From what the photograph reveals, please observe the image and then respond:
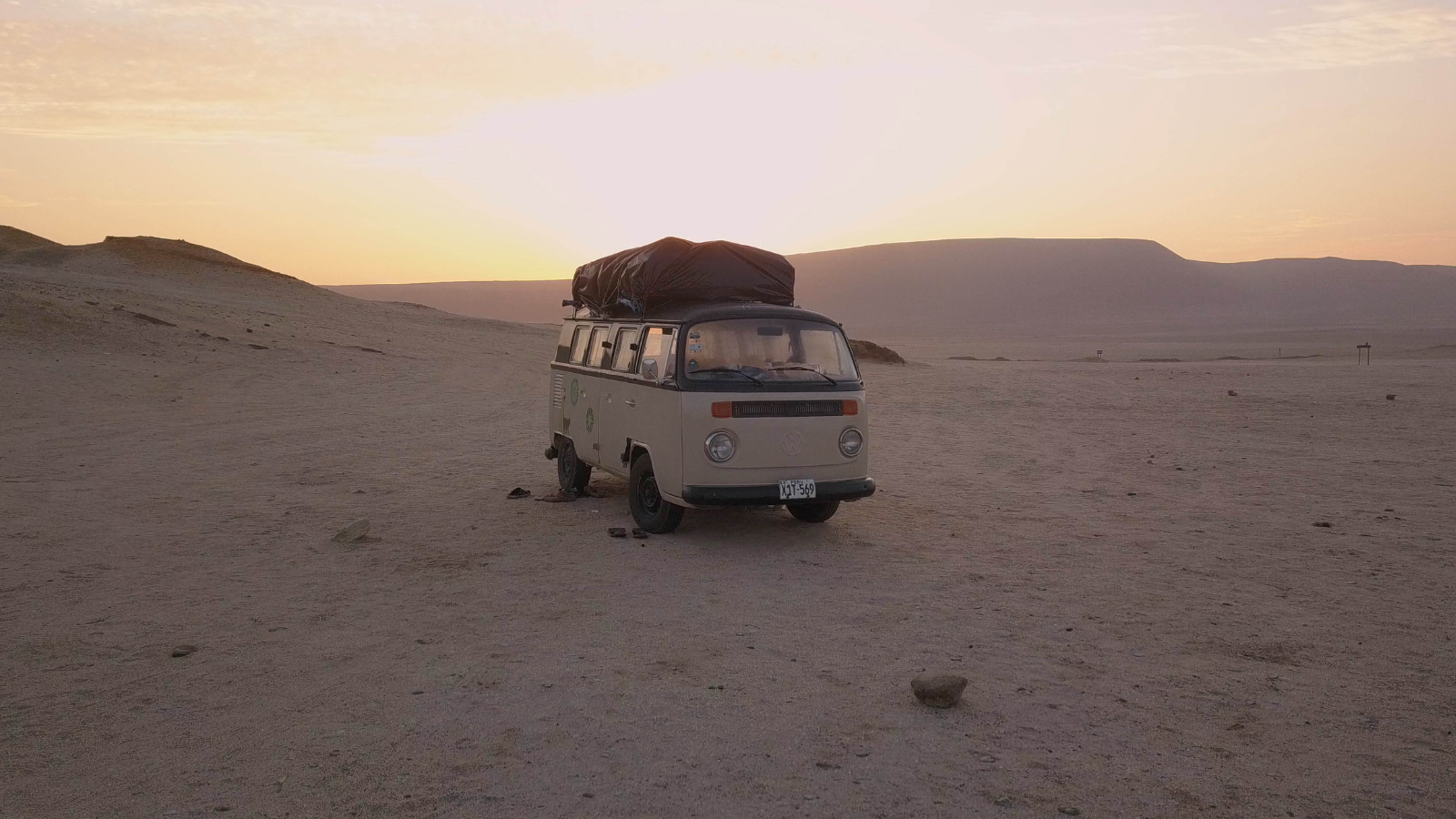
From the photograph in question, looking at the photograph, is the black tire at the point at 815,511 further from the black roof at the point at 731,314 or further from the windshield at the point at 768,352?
the black roof at the point at 731,314

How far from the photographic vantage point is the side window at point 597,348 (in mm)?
11570

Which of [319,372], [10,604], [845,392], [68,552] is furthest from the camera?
[319,372]

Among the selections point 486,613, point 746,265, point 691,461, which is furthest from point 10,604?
point 746,265

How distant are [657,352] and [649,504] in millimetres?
1452

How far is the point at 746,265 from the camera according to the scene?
37.0 ft

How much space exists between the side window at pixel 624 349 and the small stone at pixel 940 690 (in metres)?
5.50

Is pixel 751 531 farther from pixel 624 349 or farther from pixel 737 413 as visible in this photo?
pixel 624 349

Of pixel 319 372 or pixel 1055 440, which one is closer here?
pixel 1055 440

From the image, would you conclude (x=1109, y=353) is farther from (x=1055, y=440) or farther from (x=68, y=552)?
(x=68, y=552)

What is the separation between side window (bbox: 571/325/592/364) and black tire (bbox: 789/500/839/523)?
3081 mm

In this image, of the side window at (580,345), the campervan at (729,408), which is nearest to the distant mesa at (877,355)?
the side window at (580,345)

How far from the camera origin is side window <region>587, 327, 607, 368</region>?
11.6 metres

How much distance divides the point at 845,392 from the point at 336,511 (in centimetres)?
536

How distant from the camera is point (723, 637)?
6859 millimetres
